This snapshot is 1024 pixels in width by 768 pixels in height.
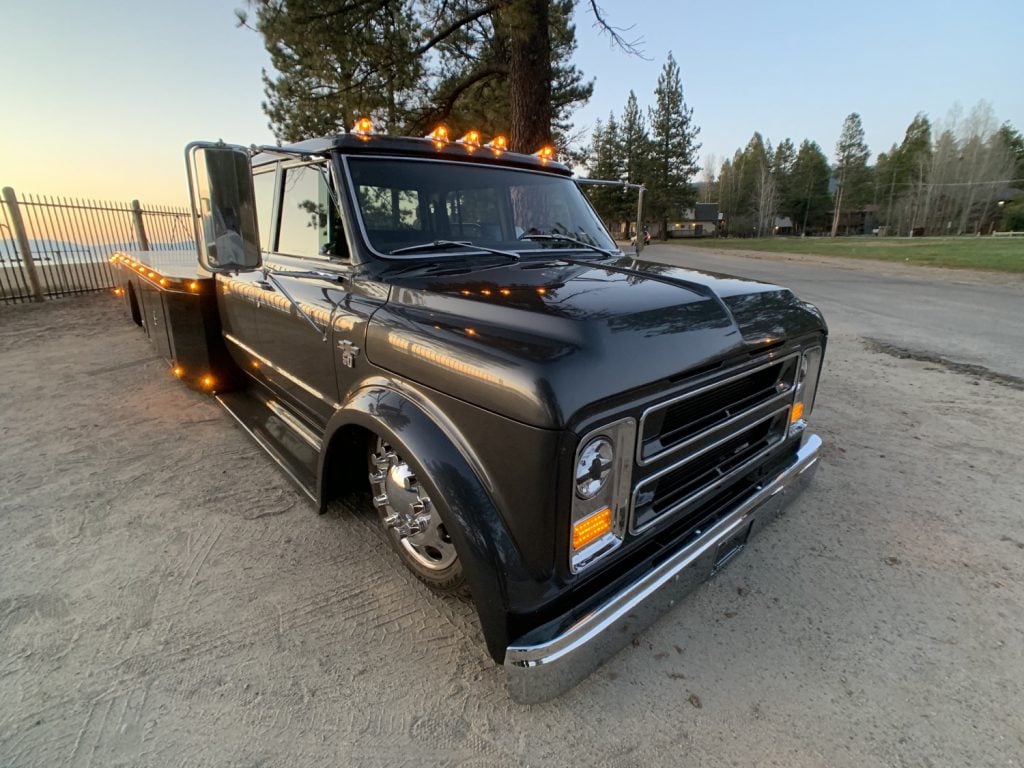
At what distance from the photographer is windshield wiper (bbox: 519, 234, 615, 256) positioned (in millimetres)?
2943

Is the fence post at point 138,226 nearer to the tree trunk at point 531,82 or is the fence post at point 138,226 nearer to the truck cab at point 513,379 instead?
the tree trunk at point 531,82

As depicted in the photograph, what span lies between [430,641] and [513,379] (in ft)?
4.14

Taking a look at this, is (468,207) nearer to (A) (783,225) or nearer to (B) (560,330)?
(B) (560,330)

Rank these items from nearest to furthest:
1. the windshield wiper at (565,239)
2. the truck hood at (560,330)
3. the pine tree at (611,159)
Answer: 1. the truck hood at (560,330)
2. the windshield wiper at (565,239)
3. the pine tree at (611,159)

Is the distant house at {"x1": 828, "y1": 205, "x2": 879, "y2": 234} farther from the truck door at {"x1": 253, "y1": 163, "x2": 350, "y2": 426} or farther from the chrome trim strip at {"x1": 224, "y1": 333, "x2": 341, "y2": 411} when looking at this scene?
the truck door at {"x1": 253, "y1": 163, "x2": 350, "y2": 426}

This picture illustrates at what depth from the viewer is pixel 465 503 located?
160 centimetres

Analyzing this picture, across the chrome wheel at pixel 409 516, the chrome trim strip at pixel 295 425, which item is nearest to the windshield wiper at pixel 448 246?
the chrome wheel at pixel 409 516

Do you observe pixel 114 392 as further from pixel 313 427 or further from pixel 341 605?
pixel 341 605

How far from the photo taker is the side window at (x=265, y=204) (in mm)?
3100

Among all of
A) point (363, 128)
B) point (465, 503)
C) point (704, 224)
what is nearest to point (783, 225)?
point (704, 224)

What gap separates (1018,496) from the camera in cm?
310

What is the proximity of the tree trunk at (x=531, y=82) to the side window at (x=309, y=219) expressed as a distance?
18.2 ft

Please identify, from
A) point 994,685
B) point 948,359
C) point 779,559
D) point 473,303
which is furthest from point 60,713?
point 948,359

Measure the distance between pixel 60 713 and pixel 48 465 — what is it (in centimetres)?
251
